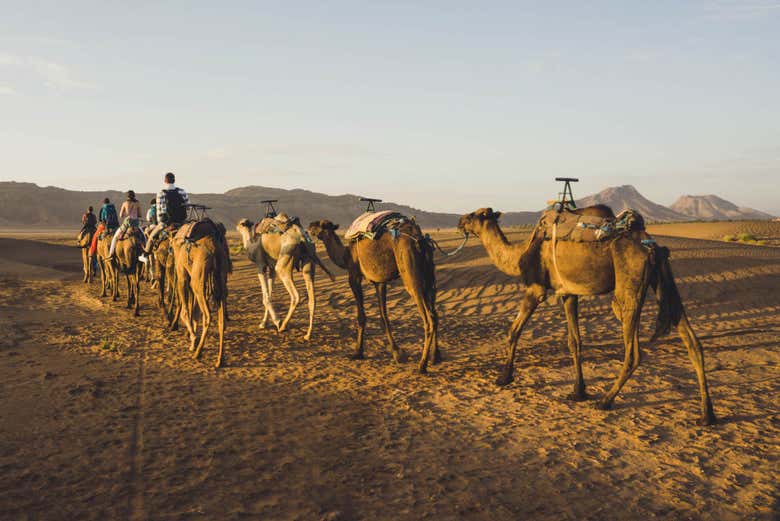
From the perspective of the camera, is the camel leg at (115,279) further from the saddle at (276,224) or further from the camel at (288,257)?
the saddle at (276,224)

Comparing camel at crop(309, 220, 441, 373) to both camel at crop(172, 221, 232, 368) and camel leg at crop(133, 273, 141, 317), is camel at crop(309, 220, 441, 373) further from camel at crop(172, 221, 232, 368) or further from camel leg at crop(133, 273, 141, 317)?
camel leg at crop(133, 273, 141, 317)

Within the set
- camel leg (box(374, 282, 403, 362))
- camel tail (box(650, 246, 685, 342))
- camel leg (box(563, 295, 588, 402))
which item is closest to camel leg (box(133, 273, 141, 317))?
camel leg (box(374, 282, 403, 362))

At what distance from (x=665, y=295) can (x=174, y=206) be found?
368 inches

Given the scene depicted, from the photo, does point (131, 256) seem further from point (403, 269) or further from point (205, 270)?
point (403, 269)

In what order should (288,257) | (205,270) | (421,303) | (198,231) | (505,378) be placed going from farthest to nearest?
(288,257)
(198,231)
(205,270)
(421,303)
(505,378)

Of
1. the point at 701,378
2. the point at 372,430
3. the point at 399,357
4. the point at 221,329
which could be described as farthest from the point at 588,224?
the point at 221,329

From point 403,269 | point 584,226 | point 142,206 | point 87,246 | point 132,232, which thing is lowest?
point 87,246

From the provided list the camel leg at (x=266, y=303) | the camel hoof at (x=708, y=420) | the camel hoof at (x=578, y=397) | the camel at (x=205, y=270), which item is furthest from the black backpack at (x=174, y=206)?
the camel hoof at (x=708, y=420)

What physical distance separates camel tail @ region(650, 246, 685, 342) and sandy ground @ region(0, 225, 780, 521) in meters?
1.13

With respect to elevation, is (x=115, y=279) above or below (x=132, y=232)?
below

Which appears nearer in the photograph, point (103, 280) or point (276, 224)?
point (276, 224)

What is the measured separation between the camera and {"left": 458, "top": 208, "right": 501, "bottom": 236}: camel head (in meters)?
7.94

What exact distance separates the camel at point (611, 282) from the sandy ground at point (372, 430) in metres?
0.55

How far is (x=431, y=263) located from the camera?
28.1 ft
